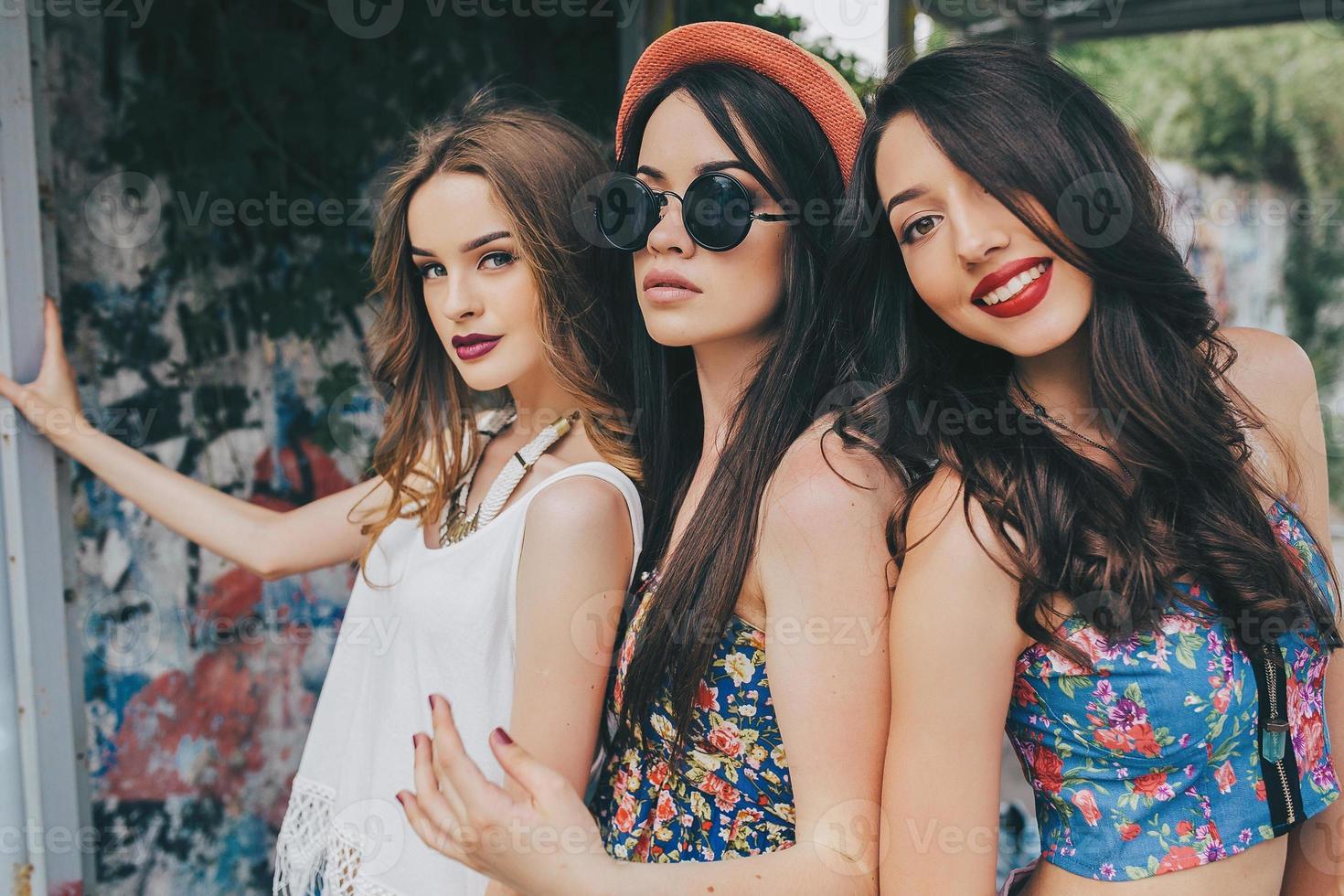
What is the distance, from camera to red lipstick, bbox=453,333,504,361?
1.79 m

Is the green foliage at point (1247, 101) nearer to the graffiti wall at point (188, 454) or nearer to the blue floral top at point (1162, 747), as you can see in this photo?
the graffiti wall at point (188, 454)

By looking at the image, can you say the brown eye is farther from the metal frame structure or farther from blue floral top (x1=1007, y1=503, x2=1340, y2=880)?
the metal frame structure

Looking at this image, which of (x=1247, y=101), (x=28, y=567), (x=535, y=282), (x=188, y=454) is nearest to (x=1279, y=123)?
(x=1247, y=101)

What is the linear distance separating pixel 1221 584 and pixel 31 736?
7.31 ft

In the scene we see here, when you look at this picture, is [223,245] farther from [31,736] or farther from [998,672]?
[998,672]

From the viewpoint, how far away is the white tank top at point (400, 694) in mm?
1687

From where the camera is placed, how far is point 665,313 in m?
1.55

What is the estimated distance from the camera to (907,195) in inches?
52.2

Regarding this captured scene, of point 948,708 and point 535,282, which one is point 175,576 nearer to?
point 535,282

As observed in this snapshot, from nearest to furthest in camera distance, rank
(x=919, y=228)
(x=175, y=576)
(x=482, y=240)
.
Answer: (x=919, y=228) → (x=482, y=240) → (x=175, y=576)

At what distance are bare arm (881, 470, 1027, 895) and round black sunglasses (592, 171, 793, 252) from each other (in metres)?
0.51

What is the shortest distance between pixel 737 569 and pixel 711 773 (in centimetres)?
34

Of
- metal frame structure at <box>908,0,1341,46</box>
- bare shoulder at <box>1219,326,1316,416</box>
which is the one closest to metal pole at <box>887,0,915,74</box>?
metal frame structure at <box>908,0,1341,46</box>

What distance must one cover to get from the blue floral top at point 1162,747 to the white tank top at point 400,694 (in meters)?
0.69
